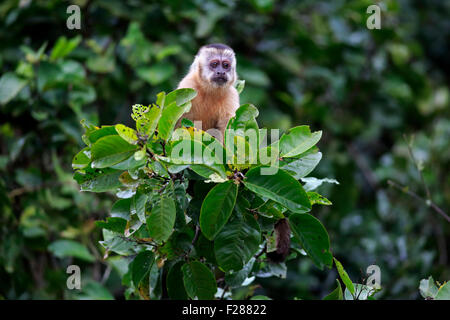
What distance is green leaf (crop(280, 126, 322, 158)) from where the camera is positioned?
2.33m

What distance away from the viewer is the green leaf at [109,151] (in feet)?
7.02

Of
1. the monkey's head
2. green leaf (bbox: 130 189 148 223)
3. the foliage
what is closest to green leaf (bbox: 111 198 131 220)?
the foliage

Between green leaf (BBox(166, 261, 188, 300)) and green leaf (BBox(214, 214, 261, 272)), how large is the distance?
0.38 metres

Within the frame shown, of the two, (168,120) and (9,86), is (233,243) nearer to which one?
(168,120)

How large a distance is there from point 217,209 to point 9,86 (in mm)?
3391

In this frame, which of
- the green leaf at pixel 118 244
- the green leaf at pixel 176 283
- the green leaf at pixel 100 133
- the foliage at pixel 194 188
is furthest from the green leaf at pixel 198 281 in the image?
the green leaf at pixel 100 133

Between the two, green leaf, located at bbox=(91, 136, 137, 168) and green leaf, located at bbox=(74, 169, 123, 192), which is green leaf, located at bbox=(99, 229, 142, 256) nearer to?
green leaf, located at bbox=(74, 169, 123, 192)

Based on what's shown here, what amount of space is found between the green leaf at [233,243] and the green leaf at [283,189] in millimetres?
231

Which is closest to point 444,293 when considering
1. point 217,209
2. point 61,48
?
point 217,209

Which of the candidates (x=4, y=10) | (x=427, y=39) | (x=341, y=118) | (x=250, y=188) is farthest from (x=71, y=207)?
(x=427, y=39)

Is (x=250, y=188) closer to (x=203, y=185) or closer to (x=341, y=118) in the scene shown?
(x=203, y=185)

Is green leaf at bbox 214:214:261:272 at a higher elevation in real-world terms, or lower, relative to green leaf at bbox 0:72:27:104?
lower

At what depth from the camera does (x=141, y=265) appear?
8.13 feet
